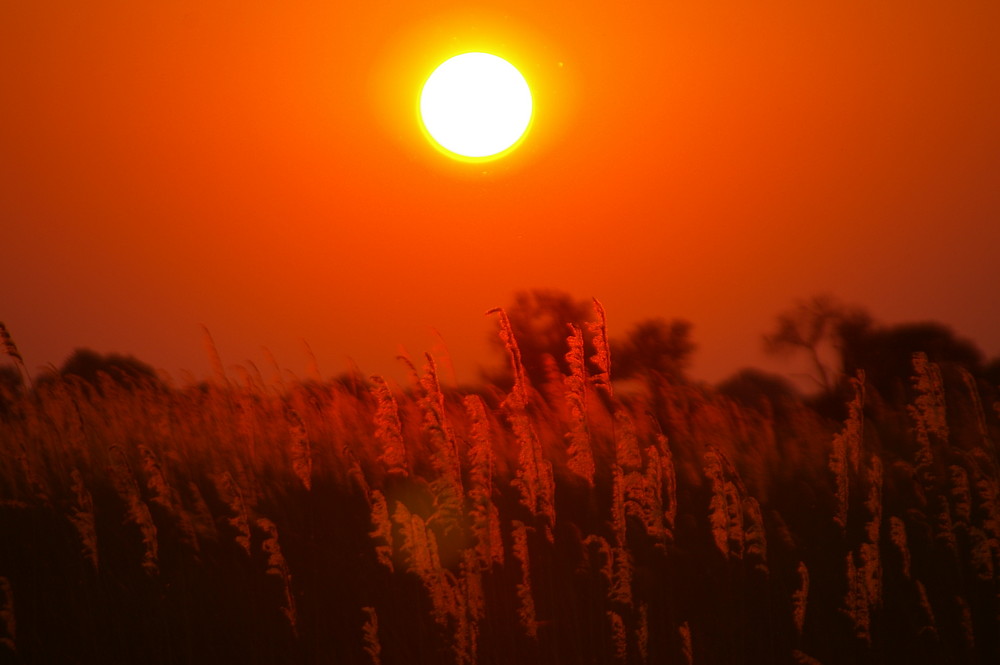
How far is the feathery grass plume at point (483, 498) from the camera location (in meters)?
3.10

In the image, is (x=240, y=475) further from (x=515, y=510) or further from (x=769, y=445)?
(x=769, y=445)

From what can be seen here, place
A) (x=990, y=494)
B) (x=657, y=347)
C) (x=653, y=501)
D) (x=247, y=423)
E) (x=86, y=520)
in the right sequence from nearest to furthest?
(x=86, y=520), (x=653, y=501), (x=990, y=494), (x=247, y=423), (x=657, y=347)

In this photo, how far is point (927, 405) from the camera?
11.5 feet

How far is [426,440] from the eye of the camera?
4.14 meters

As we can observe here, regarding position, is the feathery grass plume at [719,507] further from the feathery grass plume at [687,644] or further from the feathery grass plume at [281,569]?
the feathery grass plume at [281,569]

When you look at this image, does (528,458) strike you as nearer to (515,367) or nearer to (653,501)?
(515,367)

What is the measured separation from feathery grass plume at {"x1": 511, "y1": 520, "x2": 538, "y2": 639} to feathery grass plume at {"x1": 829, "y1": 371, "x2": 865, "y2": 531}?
0.94m

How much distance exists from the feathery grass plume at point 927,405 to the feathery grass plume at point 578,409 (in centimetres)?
106

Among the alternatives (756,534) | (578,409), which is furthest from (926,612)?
(578,409)

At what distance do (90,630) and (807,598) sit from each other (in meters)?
2.03

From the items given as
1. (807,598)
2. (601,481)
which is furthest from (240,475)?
(807,598)

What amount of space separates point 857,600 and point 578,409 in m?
0.92

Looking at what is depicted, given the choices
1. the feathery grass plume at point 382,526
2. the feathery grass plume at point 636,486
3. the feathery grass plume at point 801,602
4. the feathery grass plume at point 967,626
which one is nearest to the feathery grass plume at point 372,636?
the feathery grass plume at point 382,526

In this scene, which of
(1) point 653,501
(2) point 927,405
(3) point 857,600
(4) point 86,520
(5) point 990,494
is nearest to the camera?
(3) point 857,600
